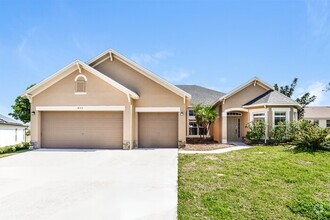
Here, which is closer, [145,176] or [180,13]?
[145,176]

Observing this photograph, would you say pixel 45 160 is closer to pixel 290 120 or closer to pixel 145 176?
pixel 145 176

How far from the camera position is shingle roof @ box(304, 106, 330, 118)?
37.1 metres

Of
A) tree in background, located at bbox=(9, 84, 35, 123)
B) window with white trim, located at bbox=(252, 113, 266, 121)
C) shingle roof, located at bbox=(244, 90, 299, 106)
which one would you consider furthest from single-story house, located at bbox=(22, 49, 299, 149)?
tree in background, located at bbox=(9, 84, 35, 123)

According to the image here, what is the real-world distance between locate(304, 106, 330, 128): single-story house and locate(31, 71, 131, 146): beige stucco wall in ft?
111

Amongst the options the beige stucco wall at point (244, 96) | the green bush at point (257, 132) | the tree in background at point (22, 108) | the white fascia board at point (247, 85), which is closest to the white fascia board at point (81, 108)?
the white fascia board at point (247, 85)

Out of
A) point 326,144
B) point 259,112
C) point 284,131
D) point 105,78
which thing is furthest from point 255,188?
point 259,112

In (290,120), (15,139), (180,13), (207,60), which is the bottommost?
(15,139)

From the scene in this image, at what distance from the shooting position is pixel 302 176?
8.08 m

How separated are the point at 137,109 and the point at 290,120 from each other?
40.8ft

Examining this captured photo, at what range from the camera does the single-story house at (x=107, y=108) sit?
15.1m

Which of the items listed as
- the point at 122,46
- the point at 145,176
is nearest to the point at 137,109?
→ the point at 122,46

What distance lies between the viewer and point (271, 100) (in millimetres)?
18266

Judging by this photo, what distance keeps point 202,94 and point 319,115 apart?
2393 cm

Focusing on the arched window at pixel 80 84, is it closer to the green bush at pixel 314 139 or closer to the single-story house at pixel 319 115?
the green bush at pixel 314 139
